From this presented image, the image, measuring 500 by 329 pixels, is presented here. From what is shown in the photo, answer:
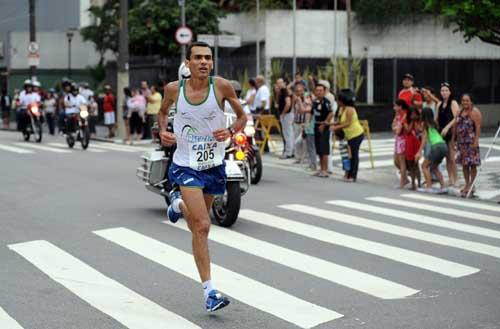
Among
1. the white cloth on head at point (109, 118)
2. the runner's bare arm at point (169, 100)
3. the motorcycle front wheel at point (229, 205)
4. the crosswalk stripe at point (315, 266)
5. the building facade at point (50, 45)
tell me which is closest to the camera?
the runner's bare arm at point (169, 100)

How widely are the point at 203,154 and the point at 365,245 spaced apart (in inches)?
141

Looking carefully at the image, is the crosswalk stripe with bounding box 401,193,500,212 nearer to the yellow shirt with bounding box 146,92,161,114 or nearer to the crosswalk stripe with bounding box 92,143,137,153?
the crosswalk stripe with bounding box 92,143,137,153

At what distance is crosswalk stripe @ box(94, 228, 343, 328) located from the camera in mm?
7391

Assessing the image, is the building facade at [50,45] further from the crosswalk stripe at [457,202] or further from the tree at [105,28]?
the crosswalk stripe at [457,202]

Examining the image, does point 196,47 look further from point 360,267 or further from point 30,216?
point 30,216

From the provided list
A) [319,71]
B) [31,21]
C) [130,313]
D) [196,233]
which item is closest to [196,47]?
[196,233]

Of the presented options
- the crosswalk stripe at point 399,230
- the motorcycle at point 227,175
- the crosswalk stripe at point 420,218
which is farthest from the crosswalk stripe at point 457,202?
the motorcycle at point 227,175

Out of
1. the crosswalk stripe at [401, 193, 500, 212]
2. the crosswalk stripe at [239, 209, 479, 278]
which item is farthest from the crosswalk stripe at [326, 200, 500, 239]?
the crosswalk stripe at [239, 209, 479, 278]

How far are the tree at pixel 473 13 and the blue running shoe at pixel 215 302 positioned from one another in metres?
14.3

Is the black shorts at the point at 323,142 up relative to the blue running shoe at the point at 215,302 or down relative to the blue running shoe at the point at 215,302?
up

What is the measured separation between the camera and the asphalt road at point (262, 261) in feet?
24.3

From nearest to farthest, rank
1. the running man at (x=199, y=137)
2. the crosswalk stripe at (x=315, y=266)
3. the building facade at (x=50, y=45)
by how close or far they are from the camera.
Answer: the running man at (x=199, y=137), the crosswalk stripe at (x=315, y=266), the building facade at (x=50, y=45)

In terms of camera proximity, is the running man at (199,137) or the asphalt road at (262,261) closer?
the asphalt road at (262,261)

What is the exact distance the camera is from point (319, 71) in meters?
32.1
